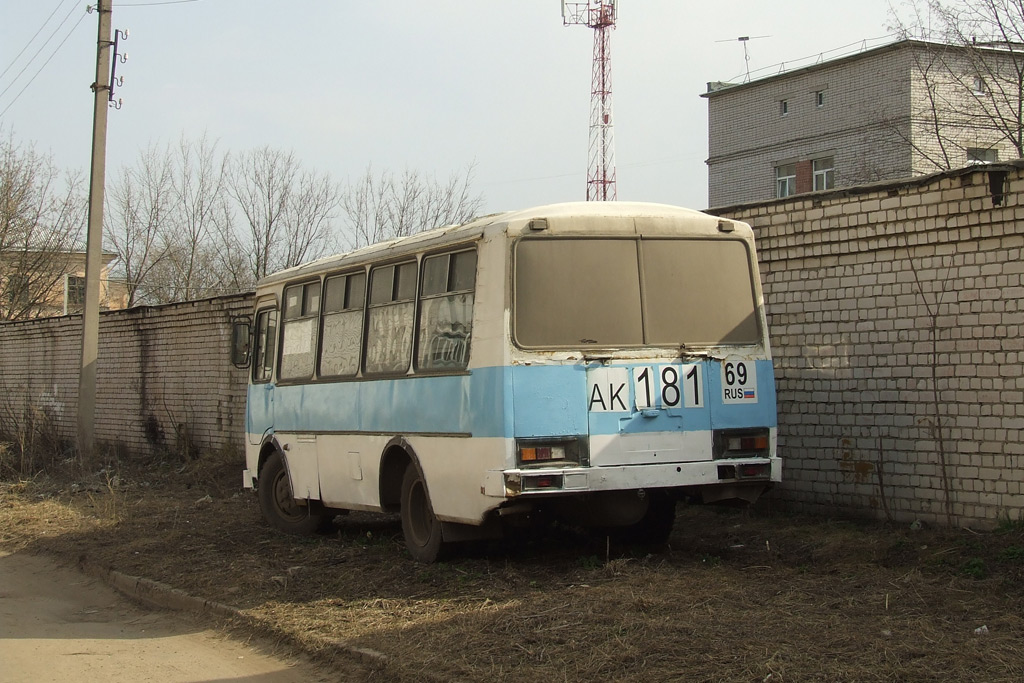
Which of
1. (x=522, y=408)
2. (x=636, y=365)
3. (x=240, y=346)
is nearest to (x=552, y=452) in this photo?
(x=522, y=408)

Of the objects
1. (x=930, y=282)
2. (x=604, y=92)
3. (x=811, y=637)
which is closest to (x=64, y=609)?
(x=811, y=637)

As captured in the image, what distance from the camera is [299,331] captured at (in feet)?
37.1

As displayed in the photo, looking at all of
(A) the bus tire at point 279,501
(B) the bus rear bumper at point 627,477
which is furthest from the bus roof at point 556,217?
(A) the bus tire at point 279,501

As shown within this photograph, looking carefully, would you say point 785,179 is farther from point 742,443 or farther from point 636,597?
point 636,597

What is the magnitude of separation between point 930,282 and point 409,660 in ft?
17.8

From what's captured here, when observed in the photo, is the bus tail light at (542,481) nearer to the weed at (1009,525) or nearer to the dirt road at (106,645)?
the dirt road at (106,645)

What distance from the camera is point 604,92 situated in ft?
126

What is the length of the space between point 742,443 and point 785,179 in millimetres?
36160

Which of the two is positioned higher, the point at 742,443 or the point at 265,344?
the point at 265,344

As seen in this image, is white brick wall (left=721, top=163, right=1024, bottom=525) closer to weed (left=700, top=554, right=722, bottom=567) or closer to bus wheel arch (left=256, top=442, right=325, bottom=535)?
weed (left=700, top=554, right=722, bottom=567)

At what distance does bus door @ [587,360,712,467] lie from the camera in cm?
794

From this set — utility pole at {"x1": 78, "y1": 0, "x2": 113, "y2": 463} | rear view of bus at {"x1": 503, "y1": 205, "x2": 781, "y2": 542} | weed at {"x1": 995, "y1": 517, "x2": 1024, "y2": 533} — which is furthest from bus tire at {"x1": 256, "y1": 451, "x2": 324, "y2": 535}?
utility pole at {"x1": 78, "y1": 0, "x2": 113, "y2": 463}

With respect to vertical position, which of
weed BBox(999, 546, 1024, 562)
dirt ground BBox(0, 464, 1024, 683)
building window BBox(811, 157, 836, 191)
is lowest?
dirt ground BBox(0, 464, 1024, 683)

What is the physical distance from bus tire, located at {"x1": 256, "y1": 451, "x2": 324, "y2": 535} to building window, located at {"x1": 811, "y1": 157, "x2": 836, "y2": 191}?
32.3 m
